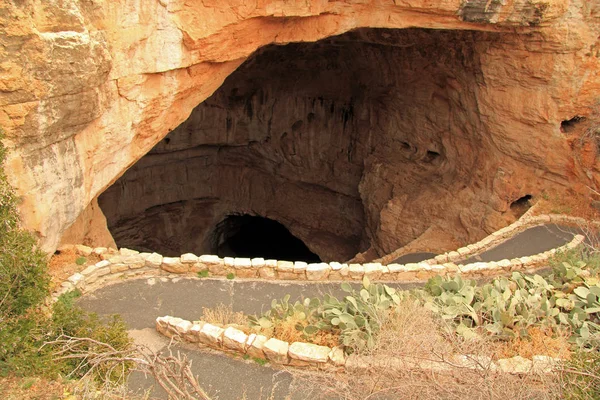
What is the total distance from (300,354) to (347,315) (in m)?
0.81

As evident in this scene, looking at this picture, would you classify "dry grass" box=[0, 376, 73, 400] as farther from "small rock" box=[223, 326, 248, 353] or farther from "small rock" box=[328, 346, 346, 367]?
"small rock" box=[328, 346, 346, 367]

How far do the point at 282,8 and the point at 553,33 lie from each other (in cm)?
627

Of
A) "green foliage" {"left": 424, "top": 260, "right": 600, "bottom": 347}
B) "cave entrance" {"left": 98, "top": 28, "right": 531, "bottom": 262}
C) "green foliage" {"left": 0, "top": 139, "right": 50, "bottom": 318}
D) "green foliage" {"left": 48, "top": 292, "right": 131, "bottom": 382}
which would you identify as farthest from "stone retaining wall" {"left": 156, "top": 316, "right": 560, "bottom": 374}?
"cave entrance" {"left": 98, "top": 28, "right": 531, "bottom": 262}

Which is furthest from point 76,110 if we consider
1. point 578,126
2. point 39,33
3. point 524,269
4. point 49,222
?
point 578,126

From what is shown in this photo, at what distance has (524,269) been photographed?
944 cm

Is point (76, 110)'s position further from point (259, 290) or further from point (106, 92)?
point (259, 290)

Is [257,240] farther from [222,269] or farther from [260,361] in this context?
[260,361]

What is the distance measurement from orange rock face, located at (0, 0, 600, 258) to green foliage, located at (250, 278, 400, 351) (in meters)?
3.78

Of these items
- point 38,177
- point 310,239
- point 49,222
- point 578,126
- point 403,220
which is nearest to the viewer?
point 38,177

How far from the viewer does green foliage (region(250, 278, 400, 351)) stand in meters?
6.03

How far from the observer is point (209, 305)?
7.59 meters

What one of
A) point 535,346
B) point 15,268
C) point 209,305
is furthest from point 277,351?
point 535,346

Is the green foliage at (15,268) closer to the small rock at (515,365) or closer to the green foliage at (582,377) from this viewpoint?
the small rock at (515,365)

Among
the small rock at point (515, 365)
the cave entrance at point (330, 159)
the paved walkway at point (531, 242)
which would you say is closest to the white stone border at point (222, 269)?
the paved walkway at point (531, 242)
